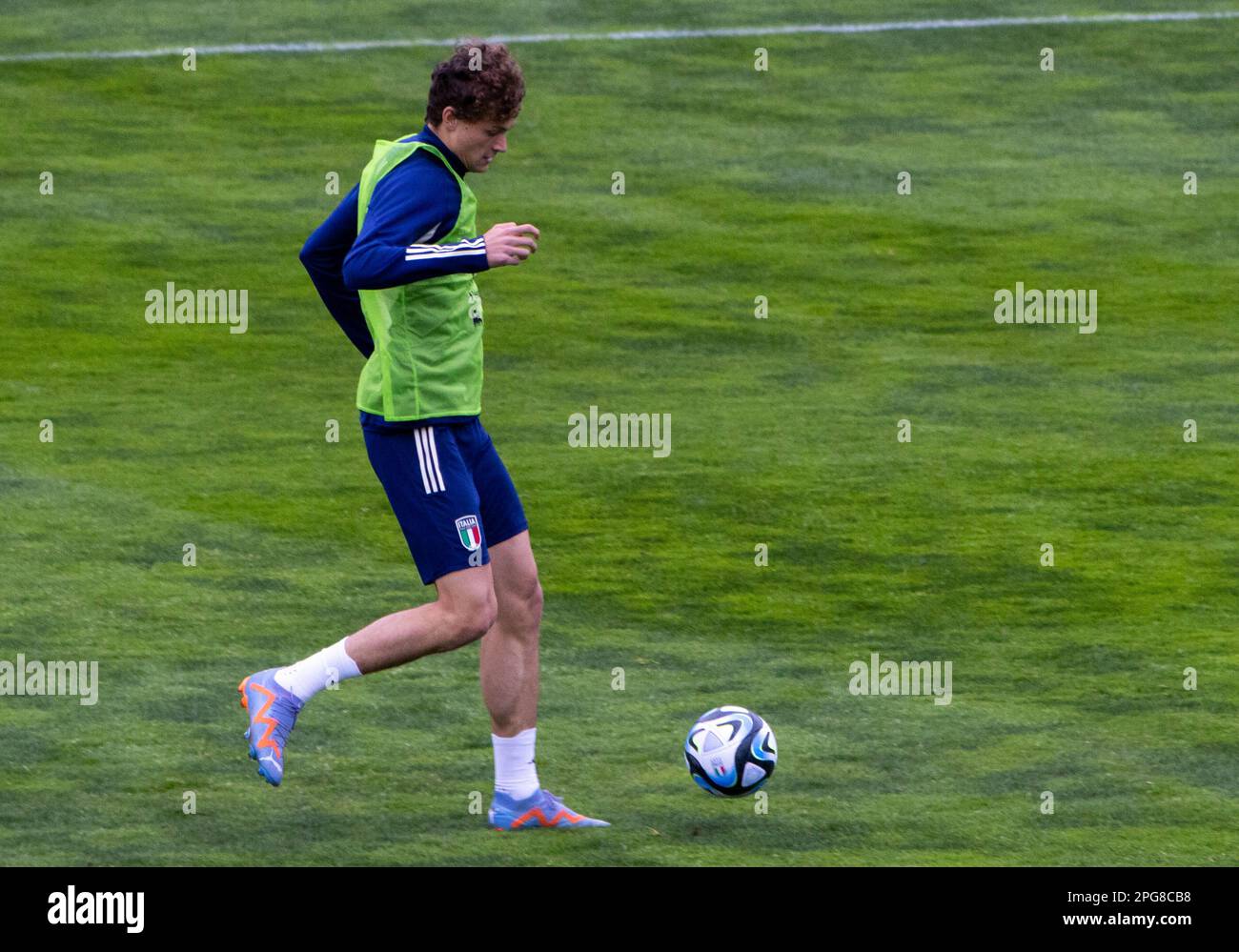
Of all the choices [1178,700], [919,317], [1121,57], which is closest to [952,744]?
[1178,700]

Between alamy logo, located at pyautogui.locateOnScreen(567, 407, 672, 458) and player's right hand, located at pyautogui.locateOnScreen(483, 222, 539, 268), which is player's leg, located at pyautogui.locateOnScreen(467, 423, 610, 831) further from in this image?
alamy logo, located at pyautogui.locateOnScreen(567, 407, 672, 458)

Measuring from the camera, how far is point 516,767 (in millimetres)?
7027

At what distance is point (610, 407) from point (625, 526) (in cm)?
282

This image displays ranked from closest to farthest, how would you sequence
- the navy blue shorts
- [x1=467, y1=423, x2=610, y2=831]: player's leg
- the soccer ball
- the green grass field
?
the navy blue shorts → [x1=467, y1=423, x2=610, y2=831]: player's leg → the soccer ball → the green grass field

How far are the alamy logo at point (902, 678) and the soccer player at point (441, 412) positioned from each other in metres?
→ 2.07

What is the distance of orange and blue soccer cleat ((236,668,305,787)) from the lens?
6773mm

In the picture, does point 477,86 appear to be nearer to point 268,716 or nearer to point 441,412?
point 441,412

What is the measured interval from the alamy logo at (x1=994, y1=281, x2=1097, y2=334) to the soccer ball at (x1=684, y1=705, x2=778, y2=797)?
31.2 ft

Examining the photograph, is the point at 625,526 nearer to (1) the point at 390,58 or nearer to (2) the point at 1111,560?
(2) the point at 1111,560

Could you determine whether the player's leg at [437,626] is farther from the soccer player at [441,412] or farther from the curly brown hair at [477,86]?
the curly brown hair at [477,86]

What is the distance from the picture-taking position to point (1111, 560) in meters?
10.7

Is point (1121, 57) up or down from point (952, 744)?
up

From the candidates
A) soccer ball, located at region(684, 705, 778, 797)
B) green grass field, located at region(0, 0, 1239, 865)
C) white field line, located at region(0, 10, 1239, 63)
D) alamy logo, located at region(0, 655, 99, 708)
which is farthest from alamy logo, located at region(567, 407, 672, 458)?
white field line, located at region(0, 10, 1239, 63)

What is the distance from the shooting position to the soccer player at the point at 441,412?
6.49 m
